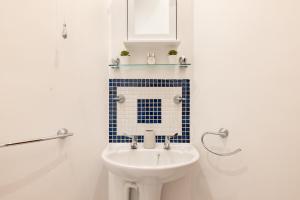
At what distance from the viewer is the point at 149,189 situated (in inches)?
48.2

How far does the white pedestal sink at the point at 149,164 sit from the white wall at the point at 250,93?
247 millimetres

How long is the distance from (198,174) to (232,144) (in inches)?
12.5

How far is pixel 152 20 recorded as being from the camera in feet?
4.87

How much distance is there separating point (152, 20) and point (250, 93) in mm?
838

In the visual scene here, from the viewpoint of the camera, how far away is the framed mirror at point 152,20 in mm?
1476

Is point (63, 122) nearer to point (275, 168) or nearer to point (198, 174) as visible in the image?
point (198, 174)

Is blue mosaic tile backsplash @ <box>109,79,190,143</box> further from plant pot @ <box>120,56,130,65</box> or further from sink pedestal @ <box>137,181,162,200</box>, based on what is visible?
sink pedestal @ <box>137,181,162,200</box>

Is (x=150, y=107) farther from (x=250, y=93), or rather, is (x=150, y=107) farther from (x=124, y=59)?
(x=250, y=93)

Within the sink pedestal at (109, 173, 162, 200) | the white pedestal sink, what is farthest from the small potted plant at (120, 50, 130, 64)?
the sink pedestal at (109, 173, 162, 200)

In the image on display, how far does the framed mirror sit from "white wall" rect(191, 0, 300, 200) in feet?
0.58

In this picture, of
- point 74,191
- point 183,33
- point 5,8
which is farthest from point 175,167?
point 5,8

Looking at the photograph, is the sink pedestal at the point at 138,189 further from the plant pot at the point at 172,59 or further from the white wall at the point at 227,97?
the plant pot at the point at 172,59

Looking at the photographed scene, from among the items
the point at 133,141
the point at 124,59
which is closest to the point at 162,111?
the point at 133,141

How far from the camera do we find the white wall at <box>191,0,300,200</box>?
56.7 inches
